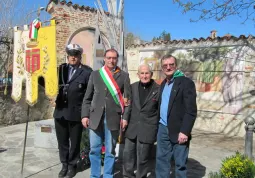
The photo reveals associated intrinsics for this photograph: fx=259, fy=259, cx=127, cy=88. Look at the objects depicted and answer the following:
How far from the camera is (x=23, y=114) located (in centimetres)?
835

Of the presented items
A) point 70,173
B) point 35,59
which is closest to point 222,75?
point 70,173

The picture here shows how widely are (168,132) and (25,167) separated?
8.90 feet

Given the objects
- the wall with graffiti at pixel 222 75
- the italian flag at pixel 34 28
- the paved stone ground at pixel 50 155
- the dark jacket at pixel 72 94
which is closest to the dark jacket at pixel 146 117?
the dark jacket at pixel 72 94

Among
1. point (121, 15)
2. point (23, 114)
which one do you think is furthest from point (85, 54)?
point (121, 15)

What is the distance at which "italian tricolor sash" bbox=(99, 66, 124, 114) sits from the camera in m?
3.47

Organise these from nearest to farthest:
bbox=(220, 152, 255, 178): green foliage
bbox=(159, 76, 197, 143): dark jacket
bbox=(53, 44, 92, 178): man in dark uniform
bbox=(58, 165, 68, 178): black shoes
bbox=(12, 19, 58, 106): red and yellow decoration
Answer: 1. bbox=(159, 76, 197, 143): dark jacket
2. bbox=(220, 152, 255, 178): green foliage
3. bbox=(12, 19, 58, 106): red and yellow decoration
4. bbox=(53, 44, 92, 178): man in dark uniform
5. bbox=(58, 165, 68, 178): black shoes

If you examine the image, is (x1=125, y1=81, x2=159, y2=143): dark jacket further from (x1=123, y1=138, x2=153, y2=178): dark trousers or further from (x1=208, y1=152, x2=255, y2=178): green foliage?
(x1=208, y1=152, x2=255, y2=178): green foliage

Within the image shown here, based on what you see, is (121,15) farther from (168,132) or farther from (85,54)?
(85,54)

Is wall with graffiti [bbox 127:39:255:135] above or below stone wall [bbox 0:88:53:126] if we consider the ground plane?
above

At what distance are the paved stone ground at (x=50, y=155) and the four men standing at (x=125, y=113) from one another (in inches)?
26.0

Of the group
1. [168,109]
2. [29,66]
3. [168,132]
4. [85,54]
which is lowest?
[168,132]

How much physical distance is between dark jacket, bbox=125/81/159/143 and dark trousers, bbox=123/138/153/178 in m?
0.13

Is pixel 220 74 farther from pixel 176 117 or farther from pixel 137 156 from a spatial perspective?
pixel 176 117

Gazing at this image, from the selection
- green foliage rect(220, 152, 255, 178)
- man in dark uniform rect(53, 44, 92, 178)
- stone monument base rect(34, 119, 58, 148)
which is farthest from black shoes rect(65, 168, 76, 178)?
green foliage rect(220, 152, 255, 178)
